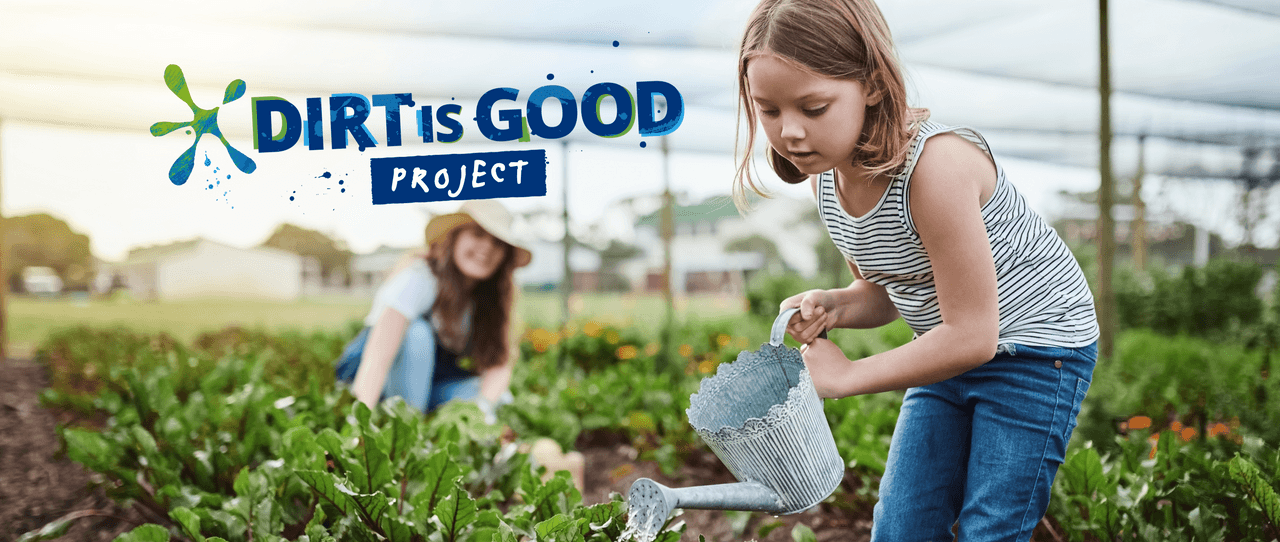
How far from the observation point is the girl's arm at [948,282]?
112 cm

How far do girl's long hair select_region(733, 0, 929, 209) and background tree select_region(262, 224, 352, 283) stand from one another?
15.8ft

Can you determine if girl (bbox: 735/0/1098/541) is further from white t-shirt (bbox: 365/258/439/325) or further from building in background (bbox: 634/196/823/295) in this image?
building in background (bbox: 634/196/823/295)

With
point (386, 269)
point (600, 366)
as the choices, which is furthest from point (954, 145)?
point (386, 269)

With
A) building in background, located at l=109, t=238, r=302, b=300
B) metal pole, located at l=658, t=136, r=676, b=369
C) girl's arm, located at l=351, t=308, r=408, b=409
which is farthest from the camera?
building in background, located at l=109, t=238, r=302, b=300

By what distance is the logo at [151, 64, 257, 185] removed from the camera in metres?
1.48

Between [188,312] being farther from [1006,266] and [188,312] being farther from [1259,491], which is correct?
[1259,491]

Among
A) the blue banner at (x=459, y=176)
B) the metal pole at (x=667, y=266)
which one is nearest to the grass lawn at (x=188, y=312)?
the metal pole at (x=667, y=266)

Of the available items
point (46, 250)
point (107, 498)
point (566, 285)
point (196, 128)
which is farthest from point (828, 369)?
point (46, 250)

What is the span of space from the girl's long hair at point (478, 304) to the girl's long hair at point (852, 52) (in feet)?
7.78

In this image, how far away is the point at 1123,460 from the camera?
2.03m

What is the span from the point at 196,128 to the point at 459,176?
0.53m

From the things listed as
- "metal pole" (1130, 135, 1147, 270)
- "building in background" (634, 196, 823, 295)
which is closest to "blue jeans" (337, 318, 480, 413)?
"building in background" (634, 196, 823, 295)

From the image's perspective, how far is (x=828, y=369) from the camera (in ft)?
3.93

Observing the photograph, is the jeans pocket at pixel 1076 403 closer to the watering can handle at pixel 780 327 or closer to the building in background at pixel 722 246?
the watering can handle at pixel 780 327
